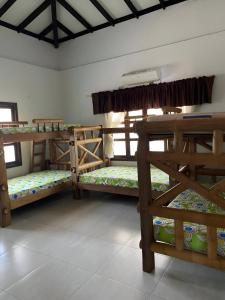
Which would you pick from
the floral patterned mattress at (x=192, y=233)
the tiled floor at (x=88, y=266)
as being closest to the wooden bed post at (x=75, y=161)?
the tiled floor at (x=88, y=266)

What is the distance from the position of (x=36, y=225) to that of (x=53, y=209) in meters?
0.58

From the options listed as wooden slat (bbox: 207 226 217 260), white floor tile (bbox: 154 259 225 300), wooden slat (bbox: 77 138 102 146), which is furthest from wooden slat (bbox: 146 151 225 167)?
wooden slat (bbox: 77 138 102 146)

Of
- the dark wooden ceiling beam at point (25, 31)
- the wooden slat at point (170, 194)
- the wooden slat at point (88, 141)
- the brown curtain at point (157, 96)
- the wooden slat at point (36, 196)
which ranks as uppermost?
the dark wooden ceiling beam at point (25, 31)

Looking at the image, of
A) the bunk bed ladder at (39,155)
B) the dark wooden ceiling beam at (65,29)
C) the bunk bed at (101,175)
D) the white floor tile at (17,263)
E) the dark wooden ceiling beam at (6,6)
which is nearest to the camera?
the white floor tile at (17,263)

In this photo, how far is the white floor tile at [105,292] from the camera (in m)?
1.69

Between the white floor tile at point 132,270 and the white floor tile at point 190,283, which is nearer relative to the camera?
the white floor tile at point 190,283

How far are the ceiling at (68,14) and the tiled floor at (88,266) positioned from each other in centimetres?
345

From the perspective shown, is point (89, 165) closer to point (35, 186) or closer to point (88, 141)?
point (88, 141)

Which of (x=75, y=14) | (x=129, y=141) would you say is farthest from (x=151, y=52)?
(x=129, y=141)

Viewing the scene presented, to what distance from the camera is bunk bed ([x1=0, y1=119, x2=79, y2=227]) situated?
3086 mm

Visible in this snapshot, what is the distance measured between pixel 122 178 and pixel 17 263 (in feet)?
6.14

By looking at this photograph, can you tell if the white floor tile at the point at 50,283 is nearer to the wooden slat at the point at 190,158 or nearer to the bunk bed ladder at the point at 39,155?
the wooden slat at the point at 190,158

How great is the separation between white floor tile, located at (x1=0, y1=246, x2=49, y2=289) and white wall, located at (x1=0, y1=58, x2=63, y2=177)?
2261mm

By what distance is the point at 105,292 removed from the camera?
68.9 inches
